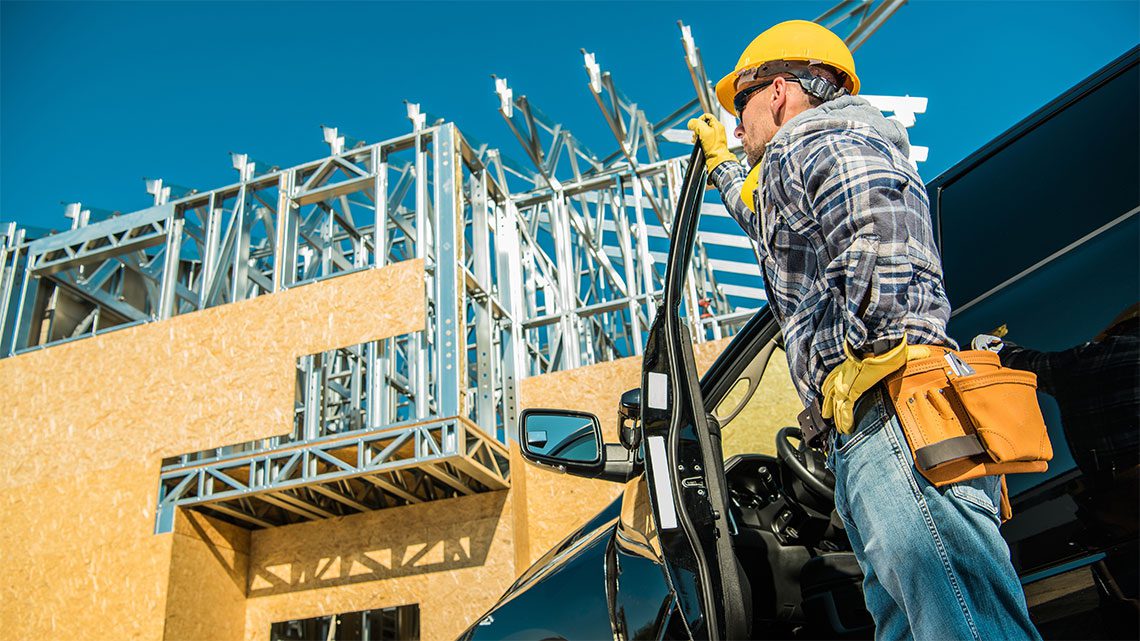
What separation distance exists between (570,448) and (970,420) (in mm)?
1248

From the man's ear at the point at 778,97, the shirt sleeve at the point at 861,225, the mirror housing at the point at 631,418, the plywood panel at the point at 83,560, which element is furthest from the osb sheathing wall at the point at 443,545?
the shirt sleeve at the point at 861,225

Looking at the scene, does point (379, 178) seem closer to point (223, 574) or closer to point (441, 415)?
point (441, 415)

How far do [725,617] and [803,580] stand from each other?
2.49 feet

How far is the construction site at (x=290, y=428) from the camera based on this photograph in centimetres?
762

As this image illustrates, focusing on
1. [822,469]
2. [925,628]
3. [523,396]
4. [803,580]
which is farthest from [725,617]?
[523,396]

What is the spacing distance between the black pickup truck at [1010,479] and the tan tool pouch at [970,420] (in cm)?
17

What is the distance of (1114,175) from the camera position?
166cm

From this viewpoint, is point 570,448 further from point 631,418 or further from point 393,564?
point 393,564

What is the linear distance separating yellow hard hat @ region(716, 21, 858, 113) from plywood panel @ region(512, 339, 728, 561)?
582cm

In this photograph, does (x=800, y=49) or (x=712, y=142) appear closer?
(x=800, y=49)

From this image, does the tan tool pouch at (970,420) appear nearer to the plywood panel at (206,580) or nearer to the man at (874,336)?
the man at (874,336)

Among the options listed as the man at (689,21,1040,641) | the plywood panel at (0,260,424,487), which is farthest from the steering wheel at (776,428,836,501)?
the plywood panel at (0,260,424,487)

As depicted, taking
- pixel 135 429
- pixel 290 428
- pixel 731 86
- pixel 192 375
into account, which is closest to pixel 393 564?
pixel 290 428

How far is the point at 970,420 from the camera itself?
136 centimetres
